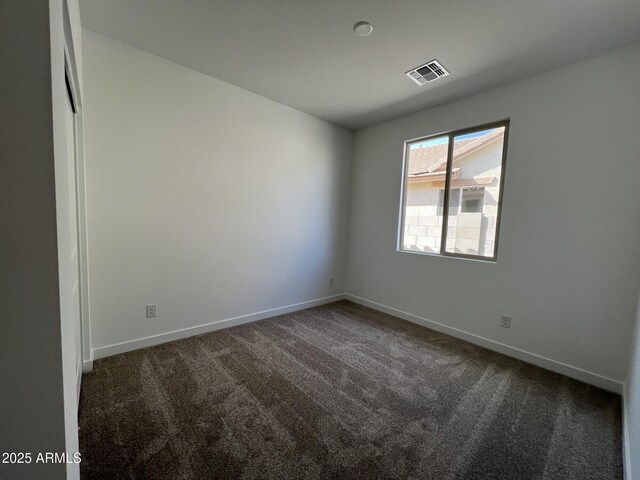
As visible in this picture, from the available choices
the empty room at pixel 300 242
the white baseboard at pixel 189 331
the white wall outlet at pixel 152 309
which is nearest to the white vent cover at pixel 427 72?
the empty room at pixel 300 242

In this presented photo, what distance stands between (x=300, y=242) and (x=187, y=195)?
153cm

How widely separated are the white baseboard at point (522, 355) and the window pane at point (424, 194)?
2.95 ft

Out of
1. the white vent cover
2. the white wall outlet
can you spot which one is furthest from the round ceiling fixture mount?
the white wall outlet

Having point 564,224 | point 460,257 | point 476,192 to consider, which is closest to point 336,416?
point 460,257

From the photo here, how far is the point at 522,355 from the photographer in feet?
8.10

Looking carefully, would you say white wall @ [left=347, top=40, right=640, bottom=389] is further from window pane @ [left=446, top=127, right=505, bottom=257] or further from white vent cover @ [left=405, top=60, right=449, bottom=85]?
white vent cover @ [left=405, top=60, right=449, bottom=85]

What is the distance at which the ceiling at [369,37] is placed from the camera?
5.65ft

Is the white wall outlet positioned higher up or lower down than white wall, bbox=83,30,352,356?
lower down

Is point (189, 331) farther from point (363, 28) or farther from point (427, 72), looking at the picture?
point (427, 72)

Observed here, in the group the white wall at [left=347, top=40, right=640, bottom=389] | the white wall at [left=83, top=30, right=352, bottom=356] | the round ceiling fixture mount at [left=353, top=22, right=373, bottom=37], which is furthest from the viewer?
the white wall at [left=83, top=30, right=352, bottom=356]

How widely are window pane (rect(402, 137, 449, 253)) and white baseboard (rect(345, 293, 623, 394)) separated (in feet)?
2.95

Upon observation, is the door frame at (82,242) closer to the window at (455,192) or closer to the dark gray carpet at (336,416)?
the dark gray carpet at (336,416)

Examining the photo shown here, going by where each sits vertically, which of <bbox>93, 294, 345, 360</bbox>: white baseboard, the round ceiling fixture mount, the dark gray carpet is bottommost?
the dark gray carpet

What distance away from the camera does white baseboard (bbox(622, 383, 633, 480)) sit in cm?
131
